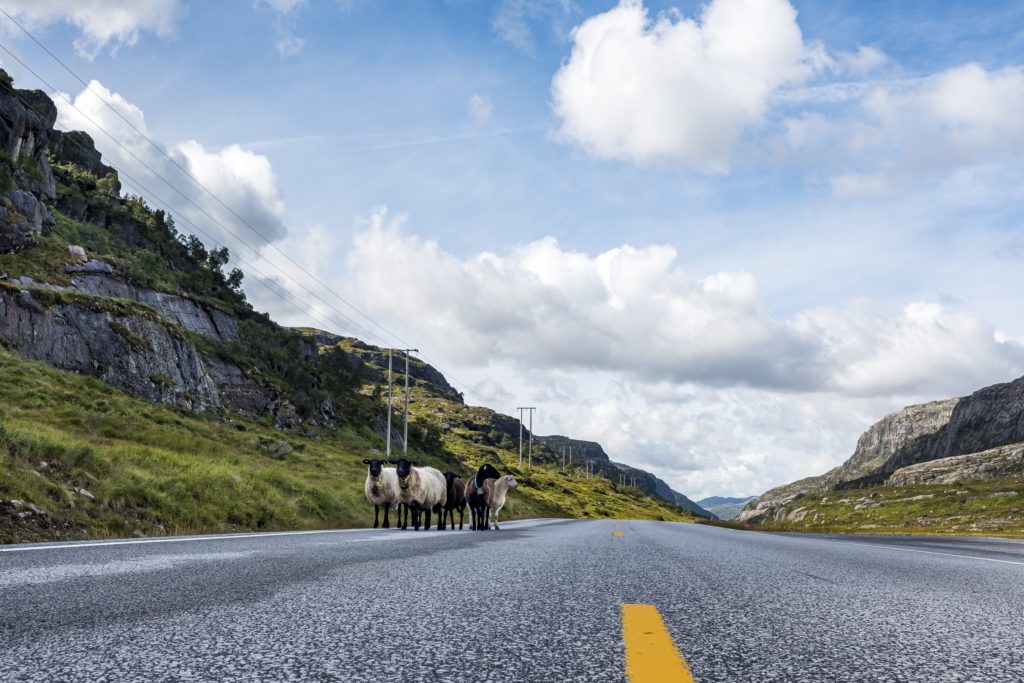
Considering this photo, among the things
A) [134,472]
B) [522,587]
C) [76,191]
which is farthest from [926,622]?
[76,191]

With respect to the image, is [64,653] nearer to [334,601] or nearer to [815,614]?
[334,601]

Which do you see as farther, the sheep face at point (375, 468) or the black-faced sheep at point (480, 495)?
the black-faced sheep at point (480, 495)

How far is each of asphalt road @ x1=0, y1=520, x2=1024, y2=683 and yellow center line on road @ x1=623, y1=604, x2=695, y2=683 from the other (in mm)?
59

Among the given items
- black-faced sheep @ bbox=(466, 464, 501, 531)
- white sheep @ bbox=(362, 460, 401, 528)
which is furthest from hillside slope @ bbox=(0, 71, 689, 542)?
black-faced sheep @ bbox=(466, 464, 501, 531)

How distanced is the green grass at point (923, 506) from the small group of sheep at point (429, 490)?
225 ft

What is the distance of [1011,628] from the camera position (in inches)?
158

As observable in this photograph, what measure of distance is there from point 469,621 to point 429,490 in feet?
59.3

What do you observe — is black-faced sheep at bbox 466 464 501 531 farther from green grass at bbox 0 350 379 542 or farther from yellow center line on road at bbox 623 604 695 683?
yellow center line on road at bbox 623 604 695 683

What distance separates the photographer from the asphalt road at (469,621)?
2.67 metres

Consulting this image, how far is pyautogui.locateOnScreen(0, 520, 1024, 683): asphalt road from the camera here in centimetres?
267

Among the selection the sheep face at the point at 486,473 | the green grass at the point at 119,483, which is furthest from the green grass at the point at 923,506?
the green grass at the point at 119,483

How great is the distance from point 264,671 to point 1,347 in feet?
172

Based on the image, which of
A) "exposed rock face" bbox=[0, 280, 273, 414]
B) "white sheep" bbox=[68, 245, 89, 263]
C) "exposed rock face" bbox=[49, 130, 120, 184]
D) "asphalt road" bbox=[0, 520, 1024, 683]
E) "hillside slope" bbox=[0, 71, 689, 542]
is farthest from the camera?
"exposed rock face" bbox=[49, 130, 120, 184]

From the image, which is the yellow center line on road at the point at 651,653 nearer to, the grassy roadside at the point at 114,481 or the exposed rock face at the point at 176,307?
the grassy roadside at the point at 114,481
